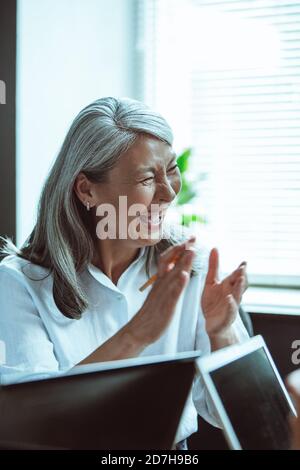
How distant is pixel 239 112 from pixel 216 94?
0.13 meters

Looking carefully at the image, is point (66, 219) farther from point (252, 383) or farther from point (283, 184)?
point (283, 184)

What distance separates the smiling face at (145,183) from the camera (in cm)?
142

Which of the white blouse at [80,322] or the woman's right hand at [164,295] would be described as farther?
the white blouse at [80,322]

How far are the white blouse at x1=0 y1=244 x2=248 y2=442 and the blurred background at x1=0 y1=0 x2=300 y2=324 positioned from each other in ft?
1.96

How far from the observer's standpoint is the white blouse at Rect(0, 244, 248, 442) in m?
1.35

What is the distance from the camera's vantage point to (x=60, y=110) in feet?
7.04

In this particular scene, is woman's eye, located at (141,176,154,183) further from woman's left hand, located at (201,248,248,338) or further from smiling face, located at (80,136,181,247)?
woman's left hand, located at (201,248,248,338)

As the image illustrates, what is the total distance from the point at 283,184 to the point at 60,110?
917mm

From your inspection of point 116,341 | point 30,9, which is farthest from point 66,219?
point 30,9

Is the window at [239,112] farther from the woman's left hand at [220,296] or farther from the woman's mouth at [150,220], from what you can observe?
the woman's left hand at [220,296]

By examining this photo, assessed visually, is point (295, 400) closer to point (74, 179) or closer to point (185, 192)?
point (74, 179)

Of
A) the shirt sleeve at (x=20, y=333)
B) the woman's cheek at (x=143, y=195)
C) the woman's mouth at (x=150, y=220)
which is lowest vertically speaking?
the shirt sleeve at (x=20, y=333)

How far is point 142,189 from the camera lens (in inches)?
55.6

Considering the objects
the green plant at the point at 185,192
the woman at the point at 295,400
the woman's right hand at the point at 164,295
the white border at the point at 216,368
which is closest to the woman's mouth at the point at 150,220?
the woman's right hand at the point at 164,295
